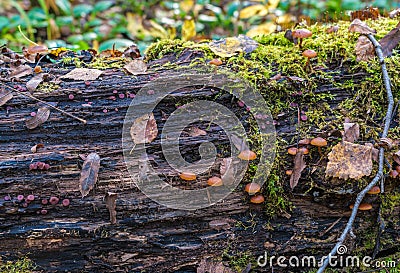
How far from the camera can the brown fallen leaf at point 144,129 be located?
2610mm

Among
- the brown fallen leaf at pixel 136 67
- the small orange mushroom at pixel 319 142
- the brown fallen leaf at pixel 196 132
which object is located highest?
the brown fallen leaf at pixel 136 67

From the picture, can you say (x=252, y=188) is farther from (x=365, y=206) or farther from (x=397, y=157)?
(x=397, y=157)

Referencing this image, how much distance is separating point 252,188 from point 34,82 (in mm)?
1758

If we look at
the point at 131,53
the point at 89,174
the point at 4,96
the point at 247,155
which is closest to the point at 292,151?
the point at 247,155

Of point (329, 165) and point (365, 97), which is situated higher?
point (365, 97)

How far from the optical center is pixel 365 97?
2904mm

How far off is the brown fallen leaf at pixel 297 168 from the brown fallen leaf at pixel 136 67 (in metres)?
1.33

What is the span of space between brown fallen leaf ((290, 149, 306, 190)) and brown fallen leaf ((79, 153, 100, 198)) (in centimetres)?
132

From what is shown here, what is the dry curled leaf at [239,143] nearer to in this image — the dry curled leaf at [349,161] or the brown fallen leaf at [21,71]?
the dry curled leaf at [349,161]

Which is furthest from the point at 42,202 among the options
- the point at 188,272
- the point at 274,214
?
the point at 274,214

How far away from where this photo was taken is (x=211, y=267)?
2604 millimetres

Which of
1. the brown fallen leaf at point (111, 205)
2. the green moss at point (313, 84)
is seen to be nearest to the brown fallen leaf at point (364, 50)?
the green moss at point (313, 84)

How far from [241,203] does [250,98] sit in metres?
0.78

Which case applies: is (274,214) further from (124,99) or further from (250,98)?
(124,99)
